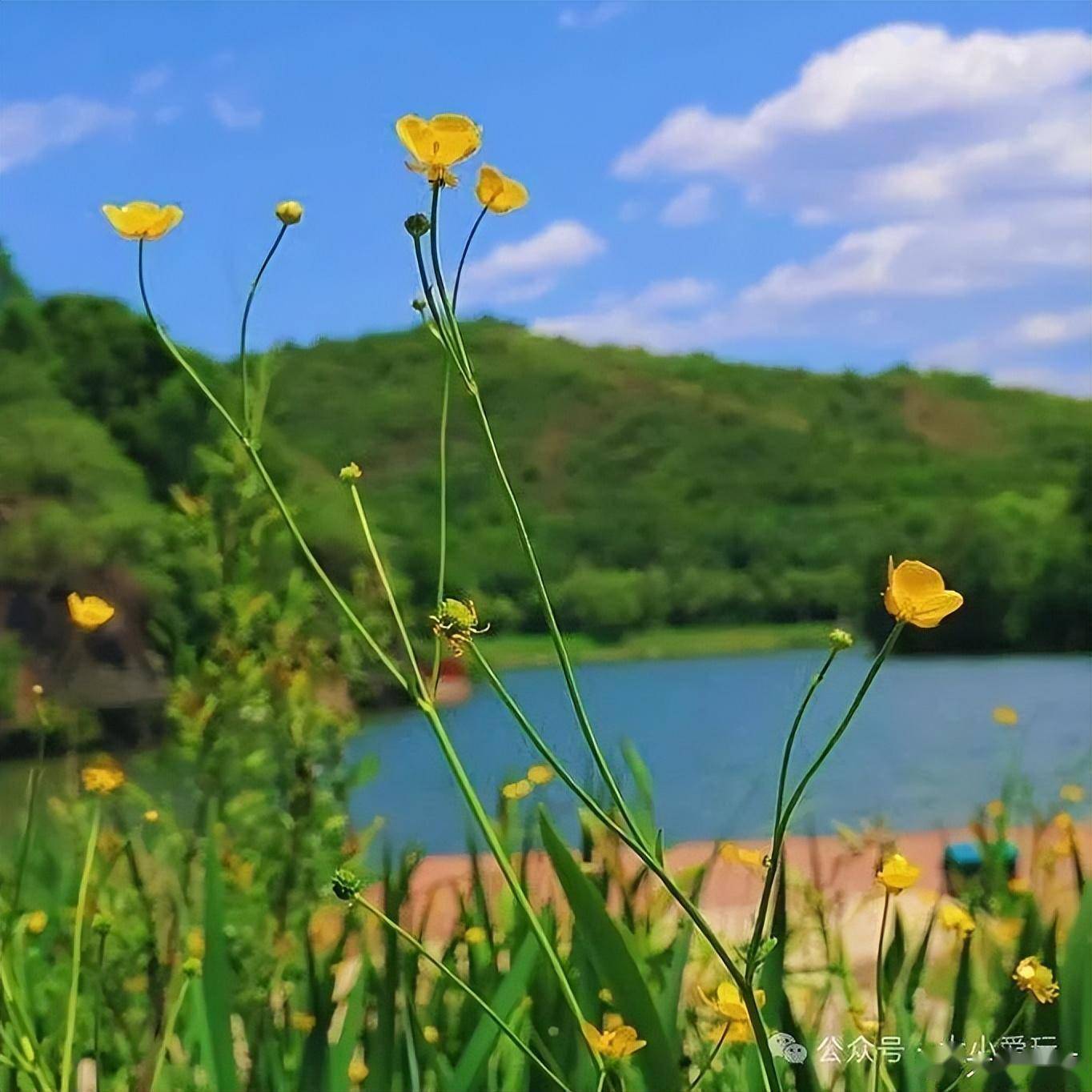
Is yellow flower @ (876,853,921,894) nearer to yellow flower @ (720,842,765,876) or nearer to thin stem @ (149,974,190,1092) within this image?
yellow flower @ (720,842,765,876)

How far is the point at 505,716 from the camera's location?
0.82m

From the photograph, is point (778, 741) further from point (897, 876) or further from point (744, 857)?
point (897, 876)

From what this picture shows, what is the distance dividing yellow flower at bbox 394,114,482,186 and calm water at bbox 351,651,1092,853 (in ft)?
1.60

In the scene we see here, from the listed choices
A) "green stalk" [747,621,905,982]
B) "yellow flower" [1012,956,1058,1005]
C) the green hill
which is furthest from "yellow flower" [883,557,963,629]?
the green hill

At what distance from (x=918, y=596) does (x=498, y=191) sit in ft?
0.56

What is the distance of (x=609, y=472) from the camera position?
1015 mm

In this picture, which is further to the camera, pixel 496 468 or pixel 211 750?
pixel 211 750

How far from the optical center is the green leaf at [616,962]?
46 cm

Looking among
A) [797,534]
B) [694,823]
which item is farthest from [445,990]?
[797,534]

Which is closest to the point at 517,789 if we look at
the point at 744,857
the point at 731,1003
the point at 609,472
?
the point at 744,857

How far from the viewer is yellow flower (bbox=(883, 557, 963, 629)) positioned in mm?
344

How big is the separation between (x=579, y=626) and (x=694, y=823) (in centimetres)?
16

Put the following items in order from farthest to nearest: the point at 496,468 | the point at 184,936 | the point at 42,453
Result: the point at 42,453 → the point at 184,936 → the point at 496,468

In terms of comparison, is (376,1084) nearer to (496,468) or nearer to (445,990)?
(445,990)
